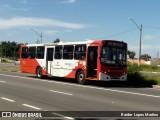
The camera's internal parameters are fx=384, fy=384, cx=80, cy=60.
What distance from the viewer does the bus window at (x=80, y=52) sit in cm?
2467

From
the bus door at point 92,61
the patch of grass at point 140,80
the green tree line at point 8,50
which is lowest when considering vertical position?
the patch of grass at point 140,80

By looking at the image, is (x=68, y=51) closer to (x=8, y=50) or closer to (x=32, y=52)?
(x=32, y=52)

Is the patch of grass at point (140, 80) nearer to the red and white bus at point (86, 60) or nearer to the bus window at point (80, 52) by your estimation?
the red and white bus at point (86, 60)

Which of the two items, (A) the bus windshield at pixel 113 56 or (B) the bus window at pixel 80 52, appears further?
(B) the bus window at pixel 80 52

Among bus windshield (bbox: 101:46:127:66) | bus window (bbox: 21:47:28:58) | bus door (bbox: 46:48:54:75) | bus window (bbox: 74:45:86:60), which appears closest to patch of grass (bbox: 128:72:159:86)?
bus windshield (bbox: 101:46:127:66)

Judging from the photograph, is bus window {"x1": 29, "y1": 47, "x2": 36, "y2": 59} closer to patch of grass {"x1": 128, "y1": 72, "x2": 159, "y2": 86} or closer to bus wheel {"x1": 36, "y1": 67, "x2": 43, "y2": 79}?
bus wheel {"x1": 36, "y1": 67, "x2": 43, "y2": 79}

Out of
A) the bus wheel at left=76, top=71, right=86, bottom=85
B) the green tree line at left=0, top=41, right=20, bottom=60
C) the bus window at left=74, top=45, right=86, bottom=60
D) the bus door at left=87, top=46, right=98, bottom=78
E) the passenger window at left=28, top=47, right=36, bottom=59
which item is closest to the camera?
the bus door at left=87, top=46, right=98, bottom=78

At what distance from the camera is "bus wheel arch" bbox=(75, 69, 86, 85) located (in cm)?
2457

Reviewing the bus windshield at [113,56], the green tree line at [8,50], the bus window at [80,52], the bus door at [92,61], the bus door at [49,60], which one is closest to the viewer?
the bus windshield at [113,56]

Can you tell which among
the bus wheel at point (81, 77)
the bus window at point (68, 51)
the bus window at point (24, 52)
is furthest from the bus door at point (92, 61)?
the bus window at point (24, 52)

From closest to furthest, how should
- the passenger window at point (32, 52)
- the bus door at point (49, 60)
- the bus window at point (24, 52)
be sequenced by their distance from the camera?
the bus door at point (49, 60) < the passenger window at point (32, 52) < the bus window at point (24, 52)

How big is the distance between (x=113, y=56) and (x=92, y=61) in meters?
1.36

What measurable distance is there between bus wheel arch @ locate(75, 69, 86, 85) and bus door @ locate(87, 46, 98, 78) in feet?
1.77

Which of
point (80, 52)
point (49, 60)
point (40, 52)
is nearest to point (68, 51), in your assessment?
point (80, 52)
